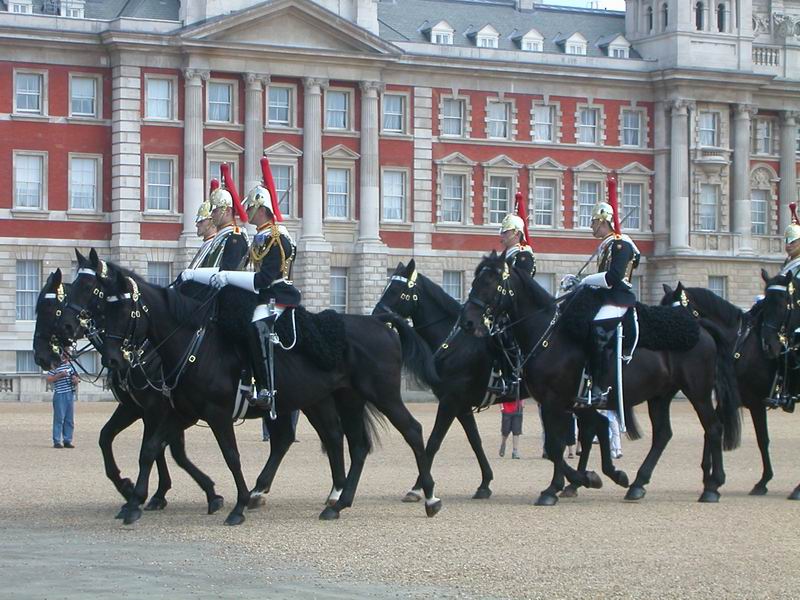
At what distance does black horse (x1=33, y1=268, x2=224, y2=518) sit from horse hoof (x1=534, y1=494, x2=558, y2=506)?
11.0 ft

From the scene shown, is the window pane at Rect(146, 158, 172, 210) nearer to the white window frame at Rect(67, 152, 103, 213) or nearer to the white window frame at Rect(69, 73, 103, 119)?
the white window frame at Rect(67, 152, 103, 213)

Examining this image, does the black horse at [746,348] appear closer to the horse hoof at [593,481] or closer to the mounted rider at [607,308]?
the mounted rider at [607,308]

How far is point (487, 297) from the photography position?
18000mm

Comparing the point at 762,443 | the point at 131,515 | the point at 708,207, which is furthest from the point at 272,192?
the point at 708,207

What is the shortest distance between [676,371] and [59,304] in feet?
22.8

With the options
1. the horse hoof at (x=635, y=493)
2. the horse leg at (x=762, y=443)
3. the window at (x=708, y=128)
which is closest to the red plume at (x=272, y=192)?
the horse hoof at (x=635, y=493)

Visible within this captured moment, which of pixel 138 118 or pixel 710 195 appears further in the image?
pixel 710 195

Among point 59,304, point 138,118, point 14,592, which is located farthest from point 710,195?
point 14,592

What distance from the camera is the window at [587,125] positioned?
6594 cm

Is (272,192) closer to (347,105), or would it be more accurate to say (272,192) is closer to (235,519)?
(235,519)

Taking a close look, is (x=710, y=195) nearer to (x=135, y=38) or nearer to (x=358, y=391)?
(x=135, y=38)

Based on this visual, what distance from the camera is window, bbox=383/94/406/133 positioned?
62.5 meters

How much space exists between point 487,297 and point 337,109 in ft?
145

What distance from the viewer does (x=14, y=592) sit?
11.7m
